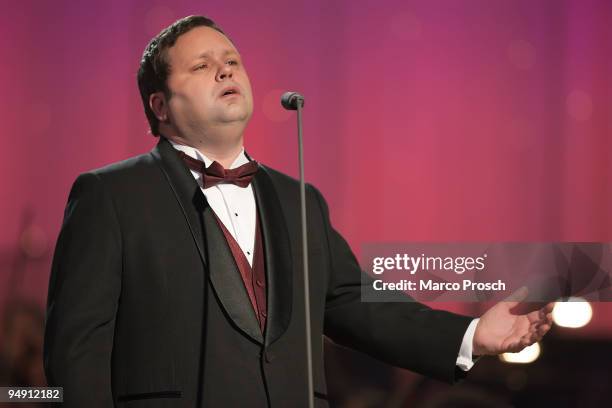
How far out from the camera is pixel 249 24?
2.81 m

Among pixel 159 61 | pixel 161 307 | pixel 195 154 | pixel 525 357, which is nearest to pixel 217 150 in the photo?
pixel 195 154

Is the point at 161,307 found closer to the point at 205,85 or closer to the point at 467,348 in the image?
the point at 205,85

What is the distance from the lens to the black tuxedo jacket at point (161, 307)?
1.70 metres

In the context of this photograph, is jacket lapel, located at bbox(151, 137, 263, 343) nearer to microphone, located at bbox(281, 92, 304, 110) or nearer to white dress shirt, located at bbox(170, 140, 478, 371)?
white dress shirt, located at bbox(170, 140, 478, 371)

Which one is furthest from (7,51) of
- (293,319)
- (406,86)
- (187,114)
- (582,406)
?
(582,406)

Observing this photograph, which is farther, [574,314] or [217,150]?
[574,314]

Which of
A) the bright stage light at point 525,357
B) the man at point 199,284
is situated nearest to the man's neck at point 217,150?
the man at point 199,284

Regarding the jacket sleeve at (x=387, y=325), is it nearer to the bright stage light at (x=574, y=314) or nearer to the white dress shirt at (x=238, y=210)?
the white dress shirt at (x=238, y=210)

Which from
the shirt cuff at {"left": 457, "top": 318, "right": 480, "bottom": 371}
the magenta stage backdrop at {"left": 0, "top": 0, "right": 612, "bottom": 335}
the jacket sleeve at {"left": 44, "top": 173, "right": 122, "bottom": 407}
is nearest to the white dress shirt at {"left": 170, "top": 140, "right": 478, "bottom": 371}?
the shirt cuff at {"left": 457, "top": 318, "right": 480, "bottom": 371}

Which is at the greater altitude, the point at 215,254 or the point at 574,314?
the point at 215,254

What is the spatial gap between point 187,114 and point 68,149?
94cm

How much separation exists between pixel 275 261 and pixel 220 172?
236mm

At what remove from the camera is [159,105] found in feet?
6.53

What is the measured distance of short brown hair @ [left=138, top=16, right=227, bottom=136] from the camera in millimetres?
1960
